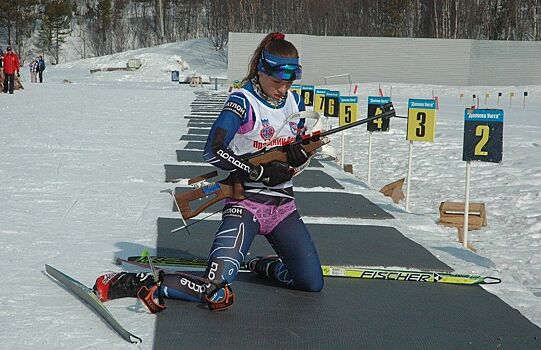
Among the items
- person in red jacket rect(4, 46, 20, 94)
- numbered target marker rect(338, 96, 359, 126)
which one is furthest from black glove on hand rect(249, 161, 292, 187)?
person in red jacket rect(4, 46, 20, 94)

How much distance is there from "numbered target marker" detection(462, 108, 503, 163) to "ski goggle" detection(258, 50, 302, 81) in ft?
11.3

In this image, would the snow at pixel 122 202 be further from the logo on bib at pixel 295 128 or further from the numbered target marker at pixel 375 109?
the logo on bib at pixel 295 128

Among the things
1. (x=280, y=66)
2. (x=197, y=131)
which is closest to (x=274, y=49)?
(x=280, y=66)

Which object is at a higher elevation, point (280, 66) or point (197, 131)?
point (280, 66)

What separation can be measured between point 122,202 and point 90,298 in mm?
4138

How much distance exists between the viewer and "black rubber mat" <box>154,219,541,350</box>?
4.72m

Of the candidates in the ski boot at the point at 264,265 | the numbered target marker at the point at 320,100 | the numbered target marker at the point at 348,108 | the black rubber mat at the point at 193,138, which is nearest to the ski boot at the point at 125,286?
the ski boot at the point at 264,265

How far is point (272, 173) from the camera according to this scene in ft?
16.8

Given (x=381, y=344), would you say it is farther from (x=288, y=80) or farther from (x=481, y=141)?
(x=481, y=141)

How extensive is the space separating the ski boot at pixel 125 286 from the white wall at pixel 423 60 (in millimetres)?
48798

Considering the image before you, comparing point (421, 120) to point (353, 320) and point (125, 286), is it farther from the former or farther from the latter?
point (125, 286)

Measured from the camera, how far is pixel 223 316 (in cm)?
509

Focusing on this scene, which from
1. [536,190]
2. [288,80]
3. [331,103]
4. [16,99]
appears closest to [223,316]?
[288,80]

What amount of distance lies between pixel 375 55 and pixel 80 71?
2602 centimetres
